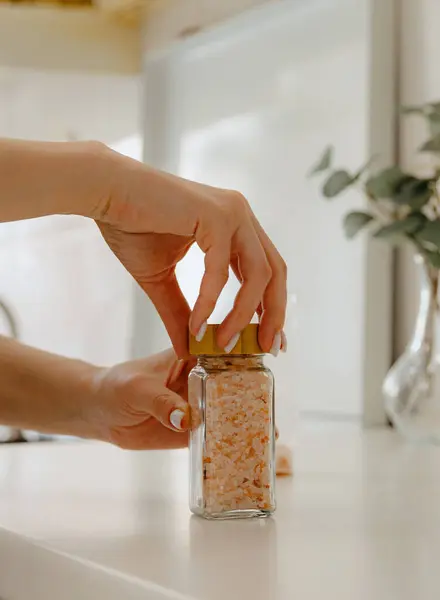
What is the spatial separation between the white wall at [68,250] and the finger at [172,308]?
156cm

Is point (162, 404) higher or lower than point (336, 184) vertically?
lower

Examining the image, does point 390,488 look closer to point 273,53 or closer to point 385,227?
point 385,227

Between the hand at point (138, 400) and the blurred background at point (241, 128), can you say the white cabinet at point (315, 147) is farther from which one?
the hand at point (138, 400)

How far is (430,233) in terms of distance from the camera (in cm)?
135

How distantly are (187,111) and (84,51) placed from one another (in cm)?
28

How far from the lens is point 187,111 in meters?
2.28

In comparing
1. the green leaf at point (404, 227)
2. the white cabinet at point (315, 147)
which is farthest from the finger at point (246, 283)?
the white cabinet at point (315, 147)

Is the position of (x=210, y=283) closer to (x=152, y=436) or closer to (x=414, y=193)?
A: (x=152, y=436)

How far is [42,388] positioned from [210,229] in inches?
12.8

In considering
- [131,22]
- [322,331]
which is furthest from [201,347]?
[131,22]

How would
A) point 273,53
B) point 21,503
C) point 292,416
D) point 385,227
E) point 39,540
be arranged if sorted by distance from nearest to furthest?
point 39,540 → point 21,503 → point 292,416 → point 385,227 → point 273,53

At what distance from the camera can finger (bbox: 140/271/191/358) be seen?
78cm

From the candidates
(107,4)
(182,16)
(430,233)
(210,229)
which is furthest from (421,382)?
(107,4)

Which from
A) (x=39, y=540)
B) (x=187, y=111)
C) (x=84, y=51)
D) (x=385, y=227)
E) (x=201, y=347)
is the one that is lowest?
(x=39, y=540)
